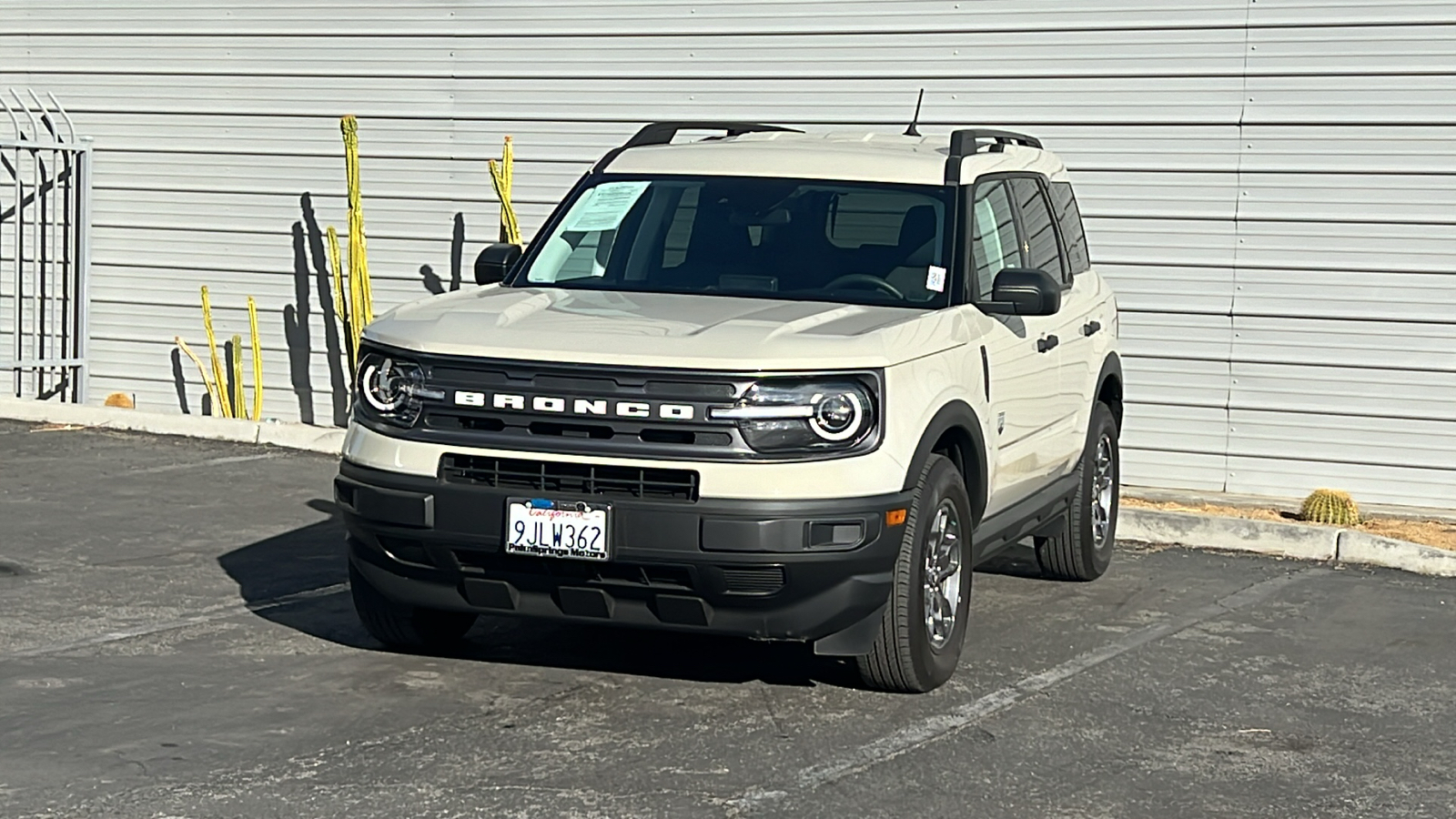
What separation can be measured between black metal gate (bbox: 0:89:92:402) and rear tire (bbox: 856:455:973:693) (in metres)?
9.57

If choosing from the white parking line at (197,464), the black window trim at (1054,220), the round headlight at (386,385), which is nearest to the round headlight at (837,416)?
the round headlight at (386,385)

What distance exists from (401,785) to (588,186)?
3303mm

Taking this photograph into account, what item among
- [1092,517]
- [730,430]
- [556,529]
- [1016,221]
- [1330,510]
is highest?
[1016,221]

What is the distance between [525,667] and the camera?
7047mm

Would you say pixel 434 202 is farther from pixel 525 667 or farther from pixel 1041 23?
pixel 525 667

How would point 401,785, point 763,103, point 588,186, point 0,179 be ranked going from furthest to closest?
point 0,179, point 763,103, point 588,186, point 401,785

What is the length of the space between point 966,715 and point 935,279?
5.58ft

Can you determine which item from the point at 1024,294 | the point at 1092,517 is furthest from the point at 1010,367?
the point at 1092,517

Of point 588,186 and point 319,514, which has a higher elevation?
point 588,186

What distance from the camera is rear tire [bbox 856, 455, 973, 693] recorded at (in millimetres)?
6520

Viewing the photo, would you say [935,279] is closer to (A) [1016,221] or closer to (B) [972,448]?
(B) [972,448]

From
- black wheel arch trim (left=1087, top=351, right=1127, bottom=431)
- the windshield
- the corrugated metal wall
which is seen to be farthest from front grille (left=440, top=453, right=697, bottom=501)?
the corrugated metal wall

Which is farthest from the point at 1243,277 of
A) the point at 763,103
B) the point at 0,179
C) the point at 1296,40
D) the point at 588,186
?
the point at 0,179

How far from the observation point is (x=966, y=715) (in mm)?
6547
